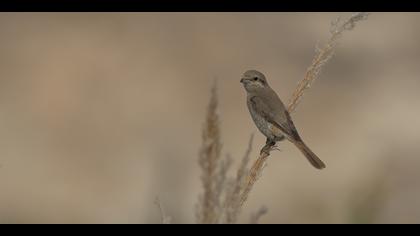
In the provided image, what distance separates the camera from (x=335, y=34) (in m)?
5.12

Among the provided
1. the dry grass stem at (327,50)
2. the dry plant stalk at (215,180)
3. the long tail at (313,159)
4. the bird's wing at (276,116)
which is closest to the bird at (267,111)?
the bird's wing at (276,116)

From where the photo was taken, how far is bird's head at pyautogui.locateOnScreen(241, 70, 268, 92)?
25.1 ft

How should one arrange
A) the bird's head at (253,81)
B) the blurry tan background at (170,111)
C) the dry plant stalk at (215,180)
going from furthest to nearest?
the blurry tan background at (170,111), the bird's head at (253,81), the dry plant stalk at (215,180)

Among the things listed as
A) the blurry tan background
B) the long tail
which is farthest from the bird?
the blurry tan background

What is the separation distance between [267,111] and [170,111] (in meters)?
15.3

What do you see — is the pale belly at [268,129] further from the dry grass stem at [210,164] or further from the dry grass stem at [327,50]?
the dry grass stem at [210,164]

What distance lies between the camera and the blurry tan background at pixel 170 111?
20.2 m

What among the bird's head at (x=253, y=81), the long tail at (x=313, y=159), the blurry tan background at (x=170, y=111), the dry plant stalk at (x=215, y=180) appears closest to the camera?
the dry plant stalk at (x=215, y=180)

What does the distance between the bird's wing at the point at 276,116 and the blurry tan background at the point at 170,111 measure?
9.04m

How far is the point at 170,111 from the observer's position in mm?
22969

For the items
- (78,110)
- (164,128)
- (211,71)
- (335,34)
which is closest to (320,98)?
(211,71)

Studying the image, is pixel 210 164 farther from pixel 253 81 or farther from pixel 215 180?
pixel 253 81

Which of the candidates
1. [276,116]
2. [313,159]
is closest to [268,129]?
[276,116]

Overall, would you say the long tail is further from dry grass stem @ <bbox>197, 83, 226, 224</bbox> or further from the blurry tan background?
the blurry tan background
